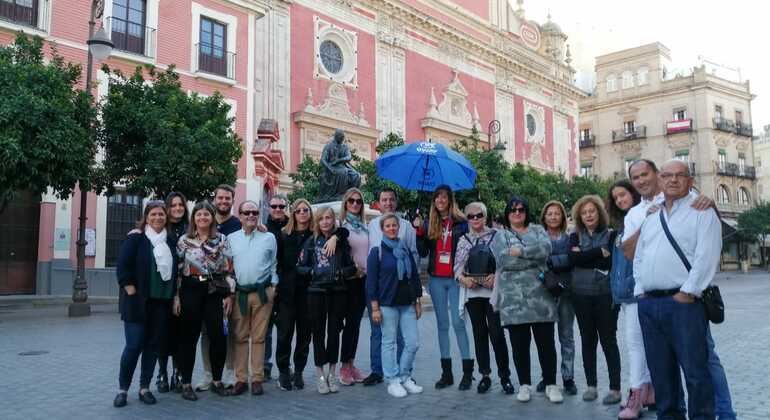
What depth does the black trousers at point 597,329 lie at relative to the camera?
17.8 ft

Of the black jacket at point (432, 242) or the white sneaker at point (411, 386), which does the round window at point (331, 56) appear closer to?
the black jacket at point (432, 242)

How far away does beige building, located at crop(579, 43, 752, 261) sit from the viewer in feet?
157

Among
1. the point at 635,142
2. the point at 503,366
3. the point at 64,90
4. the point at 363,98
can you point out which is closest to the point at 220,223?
the point at 503,366

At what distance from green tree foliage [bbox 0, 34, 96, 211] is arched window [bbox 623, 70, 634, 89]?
155 ft

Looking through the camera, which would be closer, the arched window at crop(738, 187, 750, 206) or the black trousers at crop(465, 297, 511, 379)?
the black trousers at crop(465, 297, 511, 379)

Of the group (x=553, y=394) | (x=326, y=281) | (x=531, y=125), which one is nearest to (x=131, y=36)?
(x=326, y=281)

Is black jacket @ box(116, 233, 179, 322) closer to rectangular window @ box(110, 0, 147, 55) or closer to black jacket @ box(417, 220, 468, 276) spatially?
black jacket @ box(417, 220, 468, 276)

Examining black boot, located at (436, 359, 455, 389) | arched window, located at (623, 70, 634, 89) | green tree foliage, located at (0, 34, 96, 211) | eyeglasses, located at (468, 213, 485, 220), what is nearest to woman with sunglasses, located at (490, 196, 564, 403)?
eyeglasses, located at (468, 213, 485, 220)

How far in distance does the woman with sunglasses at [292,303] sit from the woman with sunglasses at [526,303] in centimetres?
190

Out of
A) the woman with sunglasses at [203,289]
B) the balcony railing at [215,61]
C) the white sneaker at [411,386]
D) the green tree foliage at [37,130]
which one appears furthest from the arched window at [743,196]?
the woman with sunglasses at [203,289]

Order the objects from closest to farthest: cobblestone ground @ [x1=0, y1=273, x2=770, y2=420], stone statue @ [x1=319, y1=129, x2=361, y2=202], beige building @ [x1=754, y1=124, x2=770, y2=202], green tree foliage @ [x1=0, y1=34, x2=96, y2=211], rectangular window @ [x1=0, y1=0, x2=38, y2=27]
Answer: cobblestone ground @ [x1=0, y1=273, x2=770, y2=420] → green tree foliage @ [x1=0, y1=34, x2=96, y2=211] → stone statue @ [x1=319, y1=129, x2=361, y2=202] → rectangular window @ [x1=0, y1=0, x2=38, y2=27] → beige building @ [x1=754, y1=124, x2=770, y2=202]

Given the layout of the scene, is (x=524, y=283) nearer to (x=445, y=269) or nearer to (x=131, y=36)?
(x=445, y=269)

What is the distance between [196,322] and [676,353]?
4.00 metres

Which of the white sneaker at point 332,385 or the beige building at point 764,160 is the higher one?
the beige building at point 764,160
